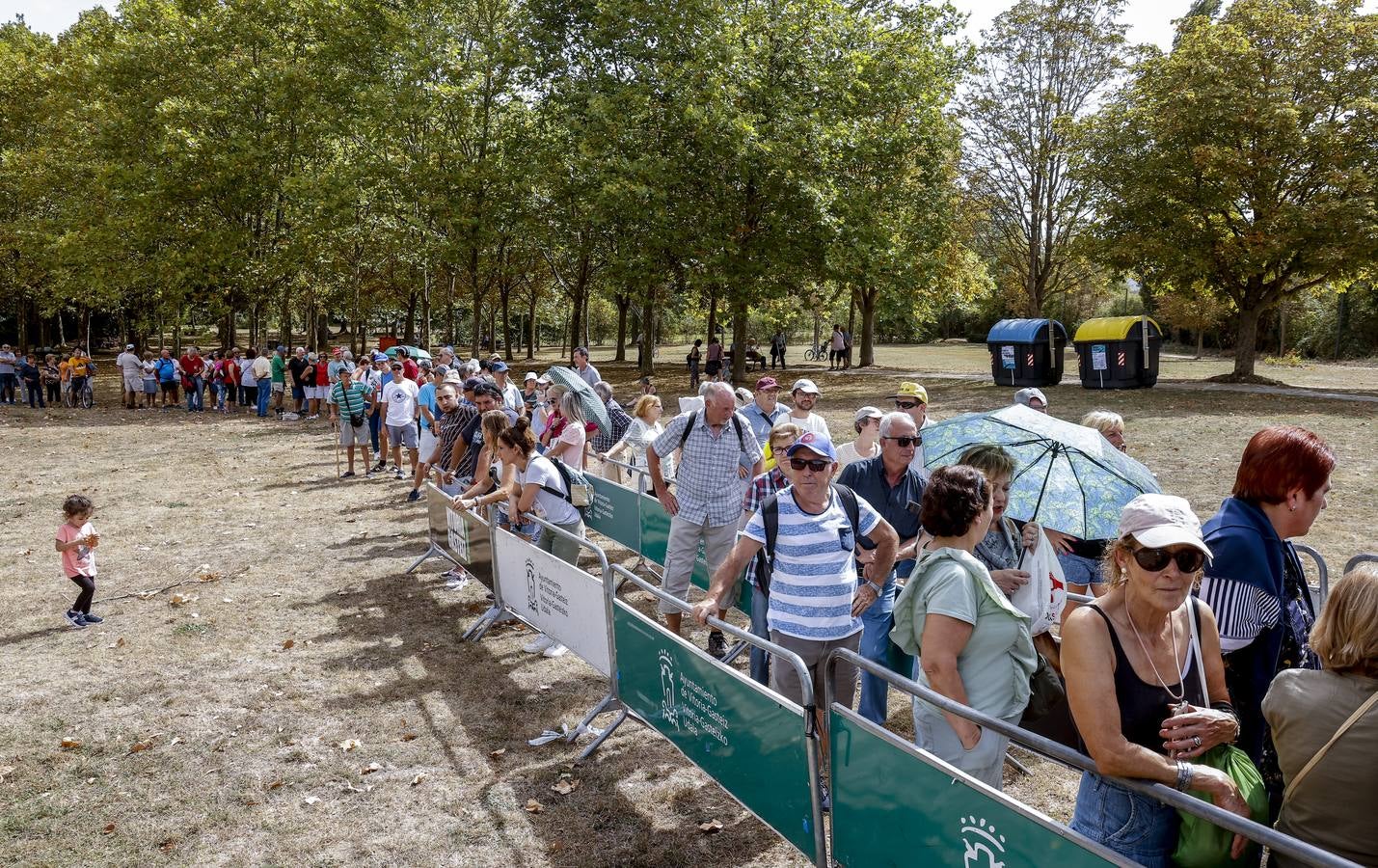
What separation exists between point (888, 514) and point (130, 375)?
91.6ft

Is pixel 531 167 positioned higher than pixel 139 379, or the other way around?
pixel 531 167

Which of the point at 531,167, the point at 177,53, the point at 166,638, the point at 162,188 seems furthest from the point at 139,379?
the point at 166,638

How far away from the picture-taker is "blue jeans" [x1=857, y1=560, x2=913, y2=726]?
5.08 metres

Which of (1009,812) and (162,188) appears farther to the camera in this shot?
(162,188)

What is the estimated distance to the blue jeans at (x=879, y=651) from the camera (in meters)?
5.08


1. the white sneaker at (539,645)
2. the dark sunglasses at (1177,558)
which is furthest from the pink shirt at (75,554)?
the dark sunglasses at (1177,558)

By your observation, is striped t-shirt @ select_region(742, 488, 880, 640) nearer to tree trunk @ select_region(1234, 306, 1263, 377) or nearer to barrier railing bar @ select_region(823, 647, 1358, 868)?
barrier railing bar @ select_region(823, 647, 1358, 868)

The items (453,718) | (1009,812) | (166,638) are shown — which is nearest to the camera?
(1009,812)

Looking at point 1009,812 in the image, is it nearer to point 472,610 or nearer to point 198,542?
point 472,610

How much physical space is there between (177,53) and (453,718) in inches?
1242

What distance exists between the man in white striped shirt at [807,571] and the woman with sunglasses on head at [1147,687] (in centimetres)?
177

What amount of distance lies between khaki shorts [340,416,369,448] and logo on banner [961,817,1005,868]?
1365cm

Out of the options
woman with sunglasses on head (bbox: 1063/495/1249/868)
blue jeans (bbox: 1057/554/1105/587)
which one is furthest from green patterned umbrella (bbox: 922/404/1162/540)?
woman with sunglasses on head (bbox: 1063/495/1249/868)

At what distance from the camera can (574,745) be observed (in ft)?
19.4
